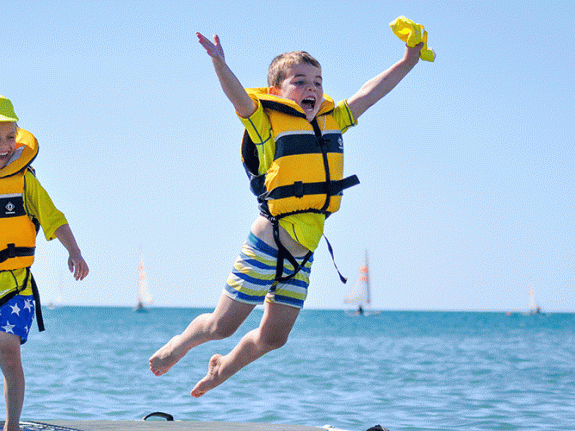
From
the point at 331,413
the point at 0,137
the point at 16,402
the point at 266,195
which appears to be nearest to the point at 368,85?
the point at 266,195

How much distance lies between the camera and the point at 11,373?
180 inches

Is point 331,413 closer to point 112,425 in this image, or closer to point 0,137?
point 112,425

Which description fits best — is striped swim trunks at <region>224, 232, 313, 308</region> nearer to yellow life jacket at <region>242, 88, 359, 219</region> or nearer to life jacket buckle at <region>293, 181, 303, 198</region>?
yellow life jacket at <region>242, 88, 359, 219</region>

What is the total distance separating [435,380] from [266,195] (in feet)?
44.4

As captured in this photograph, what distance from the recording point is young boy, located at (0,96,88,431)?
15.0 feet

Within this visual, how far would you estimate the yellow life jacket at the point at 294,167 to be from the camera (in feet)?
13.6

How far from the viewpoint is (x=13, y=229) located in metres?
4.61

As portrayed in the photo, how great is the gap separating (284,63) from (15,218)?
1.87m

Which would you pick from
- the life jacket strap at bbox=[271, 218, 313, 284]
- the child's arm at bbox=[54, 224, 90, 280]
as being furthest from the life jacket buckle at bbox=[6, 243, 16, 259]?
the life jacket strap at bbox=[271, 218, 313, 284]

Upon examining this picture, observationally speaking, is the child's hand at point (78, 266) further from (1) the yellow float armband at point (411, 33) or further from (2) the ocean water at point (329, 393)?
(2) the ocean water at point (329, 393)

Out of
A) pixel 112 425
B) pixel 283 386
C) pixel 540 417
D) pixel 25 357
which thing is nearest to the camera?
pixel 112 425

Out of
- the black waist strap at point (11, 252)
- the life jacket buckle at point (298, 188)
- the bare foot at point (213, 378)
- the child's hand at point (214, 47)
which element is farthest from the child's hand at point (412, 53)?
the black waist strap at point (11, 252)

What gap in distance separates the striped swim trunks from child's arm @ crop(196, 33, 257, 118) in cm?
73

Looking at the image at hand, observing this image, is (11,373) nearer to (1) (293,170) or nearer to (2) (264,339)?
(2) (264,339)
